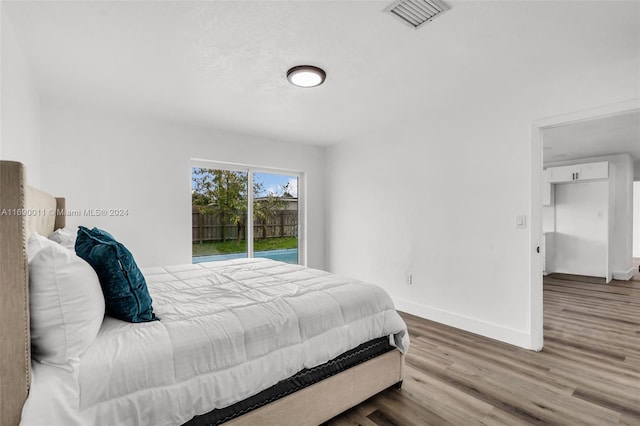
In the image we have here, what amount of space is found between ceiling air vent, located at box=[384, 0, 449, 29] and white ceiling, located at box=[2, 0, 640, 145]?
55mm

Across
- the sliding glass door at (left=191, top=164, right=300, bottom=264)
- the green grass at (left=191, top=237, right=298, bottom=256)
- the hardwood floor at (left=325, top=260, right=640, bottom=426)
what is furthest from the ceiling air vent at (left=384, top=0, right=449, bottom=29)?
the green grass at (left=191, top=237, right=298, bottom=256)

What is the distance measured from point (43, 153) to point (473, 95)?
14.2 feet

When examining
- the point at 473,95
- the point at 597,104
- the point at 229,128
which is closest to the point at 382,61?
the point at 473,95

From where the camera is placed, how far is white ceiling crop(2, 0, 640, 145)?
→ 182 centimetres

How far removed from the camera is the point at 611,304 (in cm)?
433

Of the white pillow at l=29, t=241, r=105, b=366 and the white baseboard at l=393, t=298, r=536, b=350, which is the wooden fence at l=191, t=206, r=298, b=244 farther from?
the white pillow at l=29, t=241, r=105, b=366

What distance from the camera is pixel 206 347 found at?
55.6 inches

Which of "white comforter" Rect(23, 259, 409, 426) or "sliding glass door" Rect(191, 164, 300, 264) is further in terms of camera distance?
"sliding glass door" Rect(191, 164, 300, 264)

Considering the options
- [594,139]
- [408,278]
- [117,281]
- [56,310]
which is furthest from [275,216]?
[594,139]

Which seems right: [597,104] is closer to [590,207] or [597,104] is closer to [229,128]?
[229,128]

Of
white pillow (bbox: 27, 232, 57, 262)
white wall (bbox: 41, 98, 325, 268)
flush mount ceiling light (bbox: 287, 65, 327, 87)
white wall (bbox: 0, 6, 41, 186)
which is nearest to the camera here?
white pillow (bbox: 27, 232, 57, 262)

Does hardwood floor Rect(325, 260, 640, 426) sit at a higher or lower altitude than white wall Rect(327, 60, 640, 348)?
lower

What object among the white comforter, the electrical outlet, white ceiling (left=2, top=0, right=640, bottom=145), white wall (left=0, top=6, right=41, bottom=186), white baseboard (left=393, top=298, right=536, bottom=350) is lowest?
white baseboard (left=393, top=298, right=536, bottom=350)

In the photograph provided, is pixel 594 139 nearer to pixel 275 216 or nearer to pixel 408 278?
pixel 408 278
